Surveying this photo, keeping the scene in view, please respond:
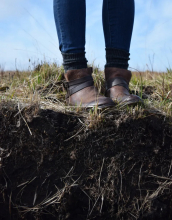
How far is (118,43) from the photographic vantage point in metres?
1.54

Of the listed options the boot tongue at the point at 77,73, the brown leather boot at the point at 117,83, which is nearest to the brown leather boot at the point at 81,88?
the boot tongue at the point at 77,73

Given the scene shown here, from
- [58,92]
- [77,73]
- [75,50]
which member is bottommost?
[58,92]

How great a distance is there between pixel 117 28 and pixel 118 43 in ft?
0.33

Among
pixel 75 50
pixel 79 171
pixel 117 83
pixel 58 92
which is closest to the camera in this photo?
pixel 79 171

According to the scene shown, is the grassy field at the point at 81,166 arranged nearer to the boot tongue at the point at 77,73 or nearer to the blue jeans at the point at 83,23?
the boot tongue at the point at 77,73

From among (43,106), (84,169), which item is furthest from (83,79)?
(84,169)

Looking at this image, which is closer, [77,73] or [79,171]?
[79,171]

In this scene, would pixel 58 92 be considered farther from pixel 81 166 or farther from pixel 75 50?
pixel 81 166

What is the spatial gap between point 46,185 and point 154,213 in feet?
2.21

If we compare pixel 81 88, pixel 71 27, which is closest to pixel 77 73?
pixel 81 88

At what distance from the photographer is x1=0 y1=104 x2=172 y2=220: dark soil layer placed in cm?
132

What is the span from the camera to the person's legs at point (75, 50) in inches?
54.3

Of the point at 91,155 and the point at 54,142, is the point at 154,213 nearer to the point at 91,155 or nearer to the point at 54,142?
the point at 91,155

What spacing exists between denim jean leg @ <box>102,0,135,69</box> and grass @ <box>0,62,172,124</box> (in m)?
0.24
